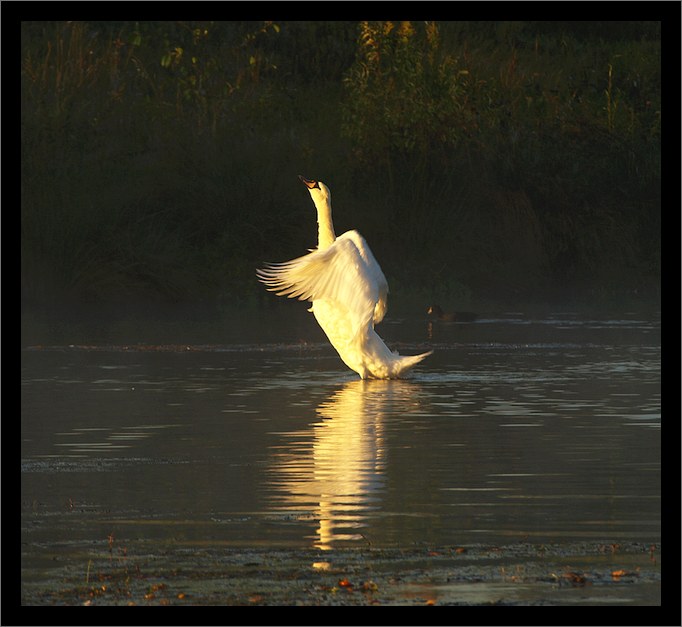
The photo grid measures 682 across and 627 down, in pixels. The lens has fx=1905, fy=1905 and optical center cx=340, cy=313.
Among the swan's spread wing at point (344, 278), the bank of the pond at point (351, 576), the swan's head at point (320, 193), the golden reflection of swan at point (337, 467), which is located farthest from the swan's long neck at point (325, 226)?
the bank of the pond at point (351, 576)

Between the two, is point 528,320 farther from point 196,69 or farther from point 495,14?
point 196,69

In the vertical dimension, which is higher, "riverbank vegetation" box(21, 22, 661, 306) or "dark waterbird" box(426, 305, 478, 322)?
"riverbank vegetation" box(21, 22, 661, 306)

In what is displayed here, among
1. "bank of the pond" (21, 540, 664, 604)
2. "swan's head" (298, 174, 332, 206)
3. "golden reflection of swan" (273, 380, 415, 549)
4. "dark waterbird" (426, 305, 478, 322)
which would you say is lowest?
"bank of the pond" (21, 540, 664, 604)

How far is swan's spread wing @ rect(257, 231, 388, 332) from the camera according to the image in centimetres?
1797

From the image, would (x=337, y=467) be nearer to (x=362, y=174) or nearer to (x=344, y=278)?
(x=344, y=278)

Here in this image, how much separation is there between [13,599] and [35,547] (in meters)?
1.15

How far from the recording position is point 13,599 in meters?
7.96

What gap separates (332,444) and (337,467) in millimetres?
1158

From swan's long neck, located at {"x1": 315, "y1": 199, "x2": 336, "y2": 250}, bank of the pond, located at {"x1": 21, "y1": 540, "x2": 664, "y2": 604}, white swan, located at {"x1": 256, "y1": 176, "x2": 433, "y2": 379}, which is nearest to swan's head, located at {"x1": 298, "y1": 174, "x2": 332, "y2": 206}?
swan's long neck, located at {"x1": 315, "y1": 199, "x2": 336, "y2": 250}

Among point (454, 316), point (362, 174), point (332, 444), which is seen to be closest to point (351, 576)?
point (332, 444)

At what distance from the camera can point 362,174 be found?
3131 cm

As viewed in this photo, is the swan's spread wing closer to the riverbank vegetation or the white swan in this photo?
the white swan

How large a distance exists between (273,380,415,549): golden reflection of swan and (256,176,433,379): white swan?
1.76m

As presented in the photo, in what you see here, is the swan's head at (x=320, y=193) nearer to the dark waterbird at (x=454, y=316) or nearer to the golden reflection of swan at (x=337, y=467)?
the golden reflection of swan at (x=337, y=467)
